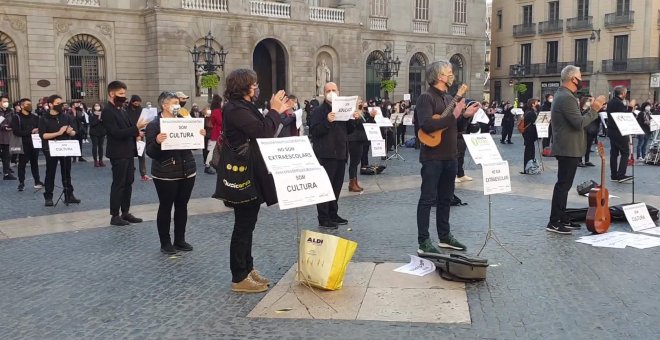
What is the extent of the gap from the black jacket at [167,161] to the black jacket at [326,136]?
1913 millimetres

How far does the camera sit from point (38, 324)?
4.59 meters

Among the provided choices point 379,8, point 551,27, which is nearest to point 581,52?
point 551,27

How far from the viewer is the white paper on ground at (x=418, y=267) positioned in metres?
5.71

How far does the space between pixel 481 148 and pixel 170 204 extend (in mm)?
3582

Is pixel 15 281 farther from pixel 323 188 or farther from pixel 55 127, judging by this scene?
pixel 55 127

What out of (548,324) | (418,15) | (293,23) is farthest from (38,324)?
(418,15)

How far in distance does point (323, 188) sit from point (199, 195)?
6.53 m

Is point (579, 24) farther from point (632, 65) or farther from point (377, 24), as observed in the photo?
point (377, 24)

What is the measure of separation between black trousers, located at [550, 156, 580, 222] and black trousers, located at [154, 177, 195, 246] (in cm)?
453

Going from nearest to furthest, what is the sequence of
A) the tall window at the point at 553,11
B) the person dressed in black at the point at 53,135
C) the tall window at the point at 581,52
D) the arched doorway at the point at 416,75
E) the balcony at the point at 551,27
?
the person dressed in black at the point at 53,135 < the arched doorway at the point at 416,75 < the tall window at the point at 581,52 < the balcony at the point at 551,27 < the tall window at the point at 553,11

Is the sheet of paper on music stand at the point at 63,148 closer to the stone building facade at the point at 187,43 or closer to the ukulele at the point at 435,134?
the ukulele at the point at 435,134

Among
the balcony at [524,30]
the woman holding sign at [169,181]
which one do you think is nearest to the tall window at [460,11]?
the balcony at [524,30]

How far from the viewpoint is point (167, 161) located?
6648mm

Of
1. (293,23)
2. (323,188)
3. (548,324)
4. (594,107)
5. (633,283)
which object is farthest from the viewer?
(293,23)
